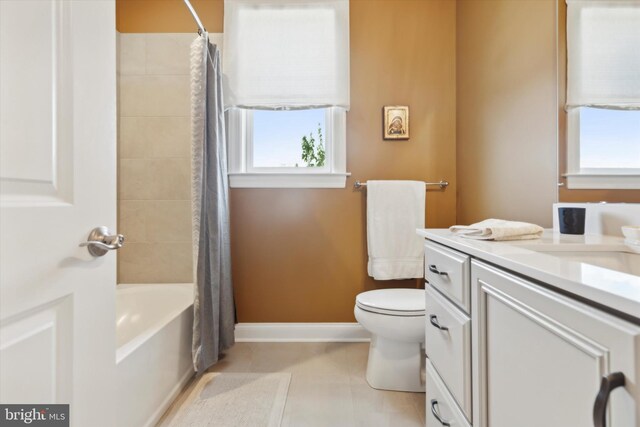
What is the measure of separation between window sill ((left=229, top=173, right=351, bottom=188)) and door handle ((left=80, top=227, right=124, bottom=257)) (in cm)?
145

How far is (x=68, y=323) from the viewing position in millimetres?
601

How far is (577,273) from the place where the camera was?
19.5 inches

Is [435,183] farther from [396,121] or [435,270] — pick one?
[435,270]

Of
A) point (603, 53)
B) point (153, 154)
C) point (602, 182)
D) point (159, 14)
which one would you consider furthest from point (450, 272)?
point (159, 14)

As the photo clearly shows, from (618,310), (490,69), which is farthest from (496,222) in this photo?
(490,69)

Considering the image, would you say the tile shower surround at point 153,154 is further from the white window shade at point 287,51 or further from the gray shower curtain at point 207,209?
the gray shower curtain at point 207,209

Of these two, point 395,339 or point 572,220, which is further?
point 395,339

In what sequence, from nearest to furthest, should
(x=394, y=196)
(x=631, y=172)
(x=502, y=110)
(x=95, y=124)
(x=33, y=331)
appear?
(x=33, y=331)
(x=95, y=124)
(x=631, y=172)
(x=502, y=110)
(x=394, y=196)

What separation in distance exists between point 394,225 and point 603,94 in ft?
3.98

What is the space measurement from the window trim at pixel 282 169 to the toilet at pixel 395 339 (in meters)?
0.89

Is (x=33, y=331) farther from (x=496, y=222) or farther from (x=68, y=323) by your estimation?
(x=496, y=222)

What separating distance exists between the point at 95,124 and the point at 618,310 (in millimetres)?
990

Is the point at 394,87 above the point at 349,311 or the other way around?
above

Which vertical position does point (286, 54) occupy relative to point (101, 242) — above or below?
above
